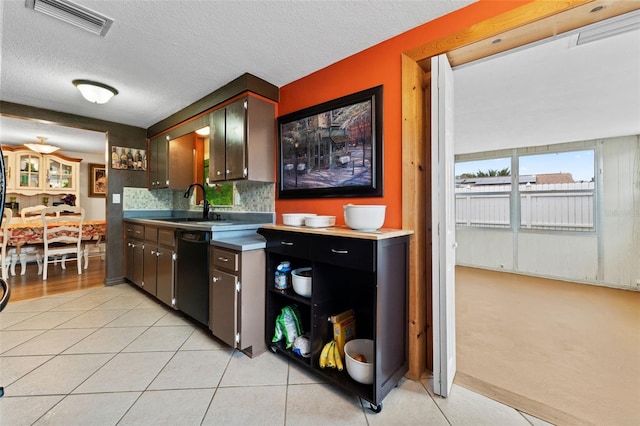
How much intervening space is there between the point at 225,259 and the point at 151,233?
5.03 ft

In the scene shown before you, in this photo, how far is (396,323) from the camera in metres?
1.56

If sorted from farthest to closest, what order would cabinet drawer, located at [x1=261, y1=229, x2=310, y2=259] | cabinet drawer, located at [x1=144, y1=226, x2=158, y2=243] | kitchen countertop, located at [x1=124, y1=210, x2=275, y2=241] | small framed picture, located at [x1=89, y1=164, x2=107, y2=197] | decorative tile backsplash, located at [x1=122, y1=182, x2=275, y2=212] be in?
small framed picture, located at [x1=89, y1=164, x2=107, y2=197] < cabinet drawer, located at [x1=144, y1=226, x2=158, y2=243] < decorative tile backsplash, located at [x1=122, y1=182, x2=275, y2=212] < kitchen countertop, located at [x1=124, y1=210, x2=275, y2=241] < cabinet drawer, located at [x1=261, y1=229, x2=310, y2=259]

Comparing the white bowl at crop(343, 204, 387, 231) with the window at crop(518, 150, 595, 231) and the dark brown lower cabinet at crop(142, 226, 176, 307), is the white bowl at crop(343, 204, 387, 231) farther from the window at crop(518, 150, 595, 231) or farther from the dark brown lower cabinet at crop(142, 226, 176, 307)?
the window at crop(518, 150, 595, 231)

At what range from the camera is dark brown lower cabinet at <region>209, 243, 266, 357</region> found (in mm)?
1843

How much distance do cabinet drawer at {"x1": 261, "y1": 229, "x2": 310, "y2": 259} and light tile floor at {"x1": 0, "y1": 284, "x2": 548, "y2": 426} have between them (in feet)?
2.61

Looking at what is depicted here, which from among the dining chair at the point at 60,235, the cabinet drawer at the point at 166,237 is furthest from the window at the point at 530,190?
the dining chair at the point at 60,235

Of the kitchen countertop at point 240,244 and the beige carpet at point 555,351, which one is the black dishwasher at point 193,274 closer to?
the kitchen countertop at point 240,244

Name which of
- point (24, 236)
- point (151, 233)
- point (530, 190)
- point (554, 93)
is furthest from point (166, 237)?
point (530, 190)

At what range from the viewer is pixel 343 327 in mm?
1758

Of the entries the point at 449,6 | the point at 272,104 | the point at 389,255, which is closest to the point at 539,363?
the point at 389,255

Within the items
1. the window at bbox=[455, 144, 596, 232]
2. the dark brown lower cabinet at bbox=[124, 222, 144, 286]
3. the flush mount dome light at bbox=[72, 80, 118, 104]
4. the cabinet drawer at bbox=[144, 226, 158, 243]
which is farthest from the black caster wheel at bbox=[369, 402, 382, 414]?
the window at bbox=[455, 144, 596, 232]

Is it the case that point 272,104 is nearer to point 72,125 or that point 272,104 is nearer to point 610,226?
point 72,125

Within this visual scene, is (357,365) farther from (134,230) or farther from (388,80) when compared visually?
(134,230)

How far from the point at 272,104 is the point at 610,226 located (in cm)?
518
